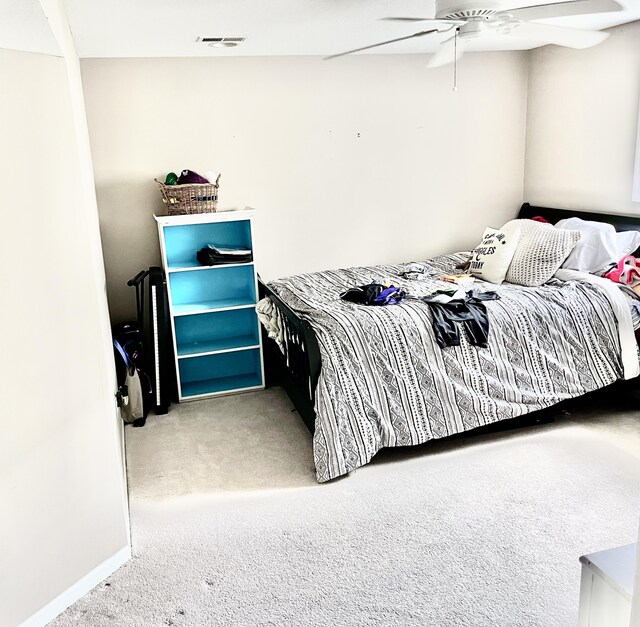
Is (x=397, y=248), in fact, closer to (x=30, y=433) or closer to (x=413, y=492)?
(x=413, y=492)

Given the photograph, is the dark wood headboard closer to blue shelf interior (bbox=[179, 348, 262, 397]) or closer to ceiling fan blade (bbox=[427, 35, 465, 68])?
ceiling fan blade (bbox=[427, 35, 465, 68])

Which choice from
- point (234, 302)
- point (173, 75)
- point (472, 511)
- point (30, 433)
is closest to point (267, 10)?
point (173, 75)

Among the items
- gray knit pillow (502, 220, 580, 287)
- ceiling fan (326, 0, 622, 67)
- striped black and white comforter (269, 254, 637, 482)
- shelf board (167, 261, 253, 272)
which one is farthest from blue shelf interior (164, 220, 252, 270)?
ceiling fan (326, 0, 622, 67)

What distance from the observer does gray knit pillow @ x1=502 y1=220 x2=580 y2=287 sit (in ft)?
12.7

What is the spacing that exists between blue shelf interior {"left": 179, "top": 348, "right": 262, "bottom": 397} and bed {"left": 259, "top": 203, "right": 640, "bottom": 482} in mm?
759

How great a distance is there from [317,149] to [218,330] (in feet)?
4.90

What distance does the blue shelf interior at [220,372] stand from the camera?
4453 mm

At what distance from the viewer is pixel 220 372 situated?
4.65 metres

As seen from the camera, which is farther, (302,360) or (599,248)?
(599,248)

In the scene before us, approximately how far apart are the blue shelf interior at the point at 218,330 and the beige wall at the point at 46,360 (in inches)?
78.5

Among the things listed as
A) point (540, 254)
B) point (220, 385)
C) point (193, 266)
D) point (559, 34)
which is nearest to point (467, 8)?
point (559, 34)

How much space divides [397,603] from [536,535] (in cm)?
72

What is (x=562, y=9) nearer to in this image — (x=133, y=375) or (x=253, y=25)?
(x=253, y=25)

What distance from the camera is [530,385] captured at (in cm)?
348
